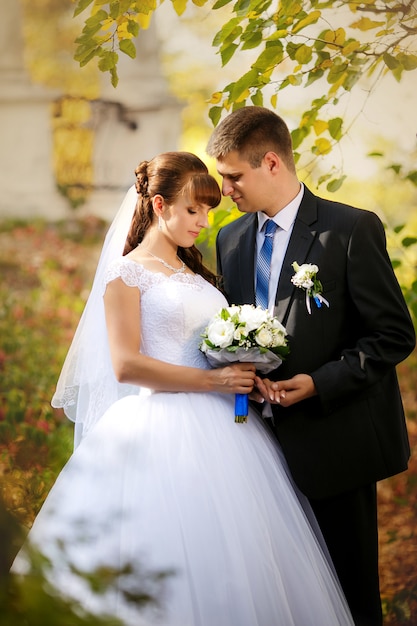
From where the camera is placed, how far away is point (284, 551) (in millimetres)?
2646

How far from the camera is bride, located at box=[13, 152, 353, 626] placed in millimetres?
2434

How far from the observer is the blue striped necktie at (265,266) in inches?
117

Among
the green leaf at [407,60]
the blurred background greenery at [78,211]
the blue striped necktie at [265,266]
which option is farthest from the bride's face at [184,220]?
the blurred background greenery at [78,211]

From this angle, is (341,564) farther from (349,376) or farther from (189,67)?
(189,67)

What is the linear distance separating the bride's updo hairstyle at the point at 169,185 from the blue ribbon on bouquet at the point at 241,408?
53cm

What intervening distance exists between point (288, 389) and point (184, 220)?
26.6 inches

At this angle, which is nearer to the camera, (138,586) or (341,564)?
(138,586)

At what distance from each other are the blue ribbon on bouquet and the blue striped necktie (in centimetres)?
35

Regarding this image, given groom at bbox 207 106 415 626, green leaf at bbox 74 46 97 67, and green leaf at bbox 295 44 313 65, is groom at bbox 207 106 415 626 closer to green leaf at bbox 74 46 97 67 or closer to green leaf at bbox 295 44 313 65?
green leaf at bbox 295 44 313 65

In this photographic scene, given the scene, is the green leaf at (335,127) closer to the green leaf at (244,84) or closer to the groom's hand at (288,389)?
the green leaf at (244,84)

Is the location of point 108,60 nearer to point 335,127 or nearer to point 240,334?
point 335,127

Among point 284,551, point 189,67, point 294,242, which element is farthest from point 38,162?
point 284,551

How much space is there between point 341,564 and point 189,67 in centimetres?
515

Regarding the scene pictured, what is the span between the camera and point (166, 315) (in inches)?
110
